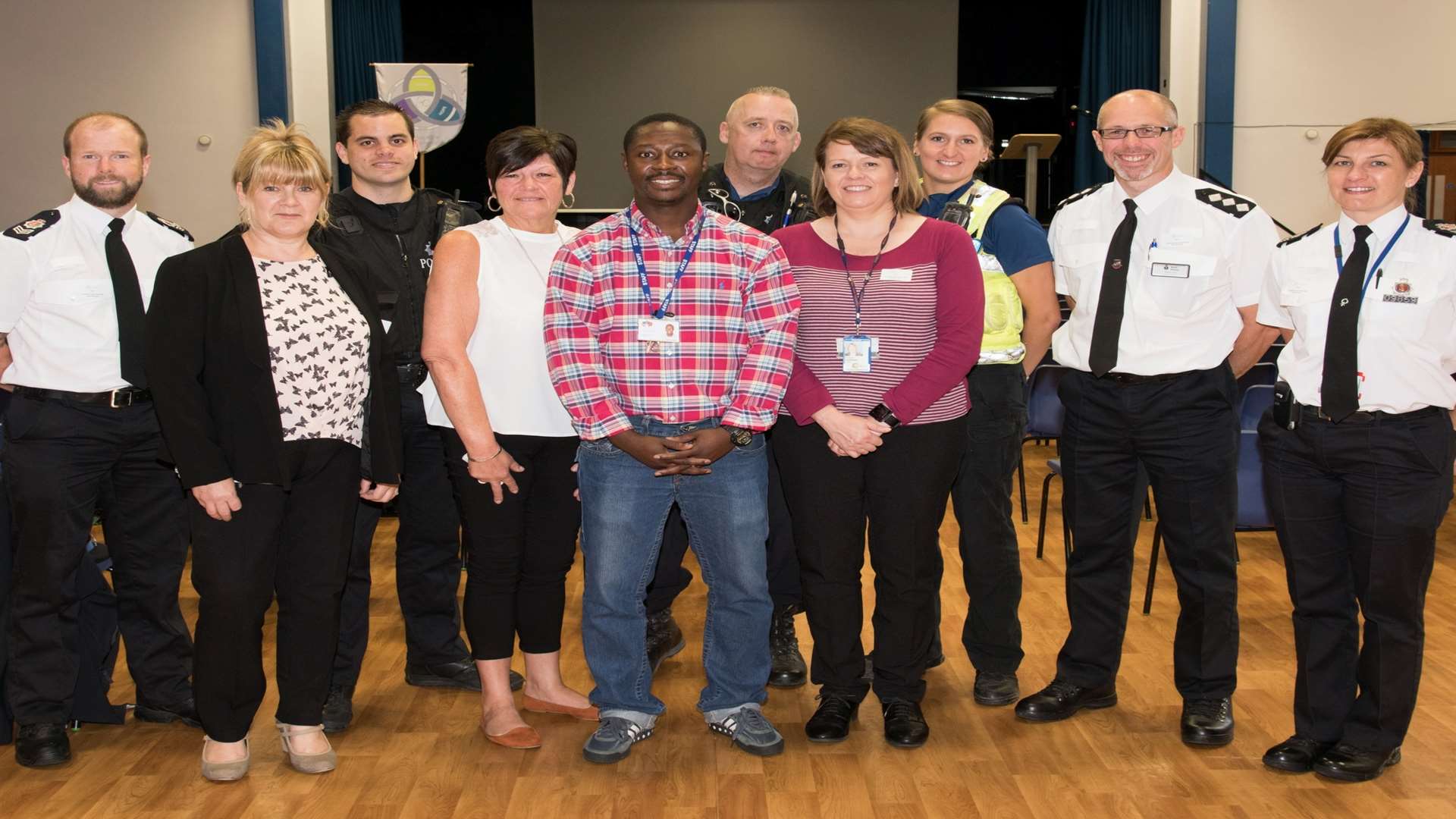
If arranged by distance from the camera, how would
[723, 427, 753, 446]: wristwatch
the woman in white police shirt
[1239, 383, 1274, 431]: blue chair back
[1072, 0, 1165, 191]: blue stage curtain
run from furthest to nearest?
[1072, 0, 1165, 191]: blue stage curtain → [1239, 383, 1274, 431]: blue chair back → [723, 427, 753, 446]: wristwatch → the woman in white police shirt

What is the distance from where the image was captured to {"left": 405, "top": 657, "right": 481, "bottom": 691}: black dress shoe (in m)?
3.69

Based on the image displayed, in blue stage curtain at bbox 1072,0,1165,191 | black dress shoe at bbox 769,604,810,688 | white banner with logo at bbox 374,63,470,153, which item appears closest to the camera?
black dress shoe at bbox 769,604,810,688

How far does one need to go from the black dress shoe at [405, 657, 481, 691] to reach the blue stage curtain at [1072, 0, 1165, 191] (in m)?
9.56

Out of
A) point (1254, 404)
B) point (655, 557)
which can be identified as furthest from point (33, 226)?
point (1254, 404)

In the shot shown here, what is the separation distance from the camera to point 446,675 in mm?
3713

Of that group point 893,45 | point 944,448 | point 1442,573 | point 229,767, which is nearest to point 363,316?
point 229,767

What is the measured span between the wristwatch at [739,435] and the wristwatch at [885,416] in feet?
1.02

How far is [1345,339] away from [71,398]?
3113 millimetres

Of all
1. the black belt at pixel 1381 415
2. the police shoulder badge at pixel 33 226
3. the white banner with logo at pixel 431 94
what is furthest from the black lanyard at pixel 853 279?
the white banner with logo at pixel 431 94

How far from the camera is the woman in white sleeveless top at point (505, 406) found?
3008 mm

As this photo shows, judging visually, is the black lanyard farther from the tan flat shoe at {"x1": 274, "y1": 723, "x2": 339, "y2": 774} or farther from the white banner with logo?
the white banner with logo

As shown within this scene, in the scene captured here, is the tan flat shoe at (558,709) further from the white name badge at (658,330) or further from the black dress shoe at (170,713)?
the white name badge at (658,330)

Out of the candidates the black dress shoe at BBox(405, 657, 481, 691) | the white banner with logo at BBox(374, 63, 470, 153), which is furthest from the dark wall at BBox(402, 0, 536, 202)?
the black dress shoe at BBox(405, 657, 481, 691)

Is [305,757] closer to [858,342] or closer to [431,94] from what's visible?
[858,342]
